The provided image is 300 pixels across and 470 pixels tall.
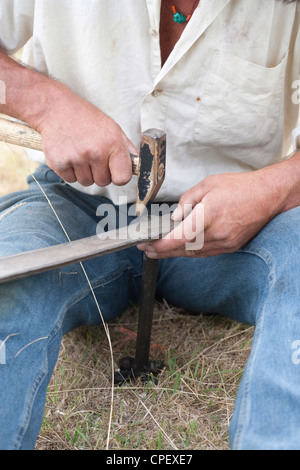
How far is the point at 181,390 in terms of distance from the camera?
1.66m

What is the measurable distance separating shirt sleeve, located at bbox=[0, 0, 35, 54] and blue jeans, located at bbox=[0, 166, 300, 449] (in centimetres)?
42

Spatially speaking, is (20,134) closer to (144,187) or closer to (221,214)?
(144,187)

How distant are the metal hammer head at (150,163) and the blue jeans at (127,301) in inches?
11.7

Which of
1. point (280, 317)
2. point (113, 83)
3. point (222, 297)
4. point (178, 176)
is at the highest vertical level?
point (113, 83)

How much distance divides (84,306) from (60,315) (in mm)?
187

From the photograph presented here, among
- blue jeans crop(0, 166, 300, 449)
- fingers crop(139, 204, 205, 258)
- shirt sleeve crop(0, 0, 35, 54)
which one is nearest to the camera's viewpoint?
blue jeans crop(0, 166, 300, 449)

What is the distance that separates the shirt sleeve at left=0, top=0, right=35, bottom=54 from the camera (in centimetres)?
159

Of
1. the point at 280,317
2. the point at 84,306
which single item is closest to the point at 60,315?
the point at 84,306

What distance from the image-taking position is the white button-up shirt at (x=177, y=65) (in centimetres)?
156

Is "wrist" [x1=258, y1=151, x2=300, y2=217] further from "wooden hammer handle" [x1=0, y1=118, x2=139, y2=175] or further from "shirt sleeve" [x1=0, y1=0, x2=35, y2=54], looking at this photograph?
"shirt sleeve" [x1=0, y1=0, x2=35, y2=54]

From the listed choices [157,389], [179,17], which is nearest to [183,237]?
[157,389]

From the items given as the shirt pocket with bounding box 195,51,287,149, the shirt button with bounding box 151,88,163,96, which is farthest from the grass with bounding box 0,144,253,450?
the shirt button with bounding box 151,88,163,96

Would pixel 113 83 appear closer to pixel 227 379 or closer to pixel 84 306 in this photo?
pixel 84 306

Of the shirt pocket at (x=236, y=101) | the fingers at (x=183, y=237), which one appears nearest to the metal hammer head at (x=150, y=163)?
the fingers at (x=183, y=237)
